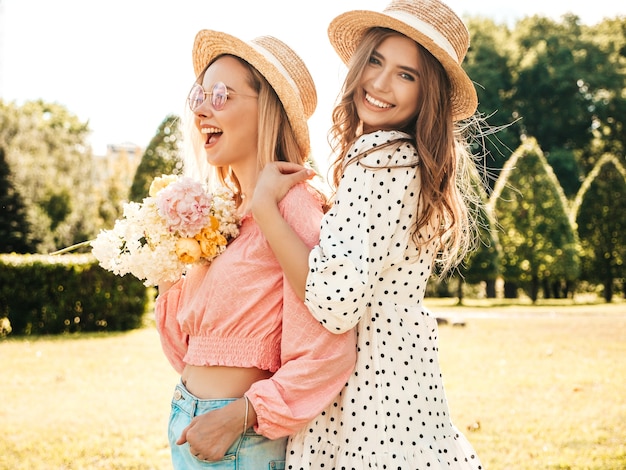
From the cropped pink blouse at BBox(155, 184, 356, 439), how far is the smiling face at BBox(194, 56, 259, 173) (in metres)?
0.26

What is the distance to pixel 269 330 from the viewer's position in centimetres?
241

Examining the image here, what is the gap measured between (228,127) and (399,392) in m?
1.16

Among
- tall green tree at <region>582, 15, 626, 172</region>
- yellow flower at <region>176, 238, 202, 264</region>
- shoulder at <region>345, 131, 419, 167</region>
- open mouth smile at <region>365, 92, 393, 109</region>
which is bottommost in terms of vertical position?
yellow flower at <region>176, 238, 202, 264</region>

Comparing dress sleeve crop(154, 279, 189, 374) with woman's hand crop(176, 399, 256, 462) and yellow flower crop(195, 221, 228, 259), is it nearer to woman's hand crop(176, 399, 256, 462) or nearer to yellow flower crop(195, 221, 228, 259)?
yellow flower crop(195, 221, 228, 259)

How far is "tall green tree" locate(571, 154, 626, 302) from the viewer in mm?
25547


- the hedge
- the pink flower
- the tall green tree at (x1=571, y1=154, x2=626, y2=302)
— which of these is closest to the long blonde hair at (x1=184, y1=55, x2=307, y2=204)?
the pink flower

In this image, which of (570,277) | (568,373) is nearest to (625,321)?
(568,373)

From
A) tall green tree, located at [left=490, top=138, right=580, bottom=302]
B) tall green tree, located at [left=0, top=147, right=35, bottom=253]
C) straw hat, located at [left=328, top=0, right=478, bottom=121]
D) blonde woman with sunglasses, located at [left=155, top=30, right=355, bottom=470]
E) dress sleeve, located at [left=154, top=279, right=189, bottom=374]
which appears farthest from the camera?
tall green tree, located at [left=490, top=138, right=580, bottom=302]

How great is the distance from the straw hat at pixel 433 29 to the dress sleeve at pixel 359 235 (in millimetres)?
383

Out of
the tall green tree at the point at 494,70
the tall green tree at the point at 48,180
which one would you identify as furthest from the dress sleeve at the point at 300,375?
the tall green tree at the point at 494,70

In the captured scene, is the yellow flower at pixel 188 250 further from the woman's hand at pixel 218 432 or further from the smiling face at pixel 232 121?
the woman's hand at pixel 218 432

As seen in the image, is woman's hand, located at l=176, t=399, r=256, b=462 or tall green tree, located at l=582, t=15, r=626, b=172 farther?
tall green tree, located at l=582, t=15, r=626, b=172

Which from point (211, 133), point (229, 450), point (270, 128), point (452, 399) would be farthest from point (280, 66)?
point (452, 399)

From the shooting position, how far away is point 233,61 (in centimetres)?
277
